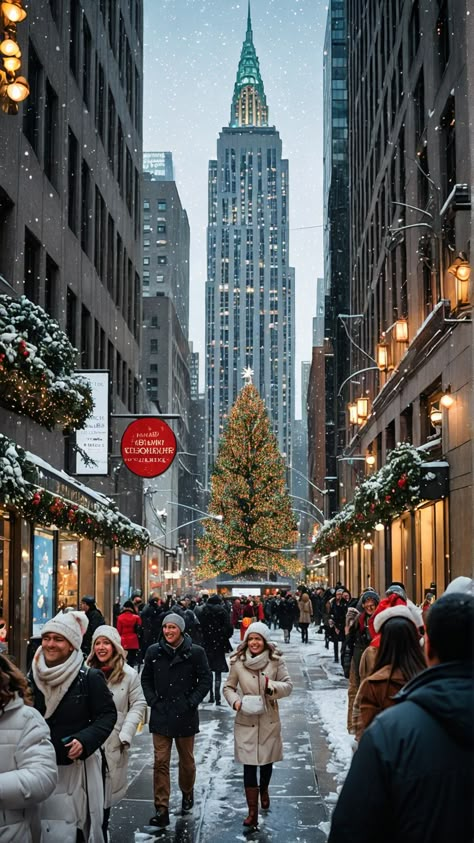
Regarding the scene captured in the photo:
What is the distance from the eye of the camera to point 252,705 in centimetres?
946

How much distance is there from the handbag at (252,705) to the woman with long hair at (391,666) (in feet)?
9.93

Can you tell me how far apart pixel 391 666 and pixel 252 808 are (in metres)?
3.59

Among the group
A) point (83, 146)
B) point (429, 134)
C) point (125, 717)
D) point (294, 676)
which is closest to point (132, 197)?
point (83, 146)

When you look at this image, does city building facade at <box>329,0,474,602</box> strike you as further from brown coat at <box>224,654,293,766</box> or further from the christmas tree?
the christmas tree

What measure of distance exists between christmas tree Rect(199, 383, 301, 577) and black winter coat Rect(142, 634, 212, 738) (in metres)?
55.9

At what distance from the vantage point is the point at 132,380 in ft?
145

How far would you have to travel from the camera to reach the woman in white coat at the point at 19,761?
183 inches

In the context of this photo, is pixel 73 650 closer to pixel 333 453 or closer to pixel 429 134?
pixel 429 134

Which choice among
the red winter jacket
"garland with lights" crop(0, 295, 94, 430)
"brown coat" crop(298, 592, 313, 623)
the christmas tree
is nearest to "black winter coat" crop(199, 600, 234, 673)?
the red winter jacket

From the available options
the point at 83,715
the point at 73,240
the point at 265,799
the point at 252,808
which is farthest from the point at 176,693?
the point at 73,240

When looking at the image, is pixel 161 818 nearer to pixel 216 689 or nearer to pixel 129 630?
pixel 216 689

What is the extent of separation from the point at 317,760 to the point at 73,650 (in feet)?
23.0

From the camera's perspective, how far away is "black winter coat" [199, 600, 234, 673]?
19172 millimetres

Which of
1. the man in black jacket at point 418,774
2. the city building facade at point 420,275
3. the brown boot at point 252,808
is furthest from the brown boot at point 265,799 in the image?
the city building facade at point 420,275
